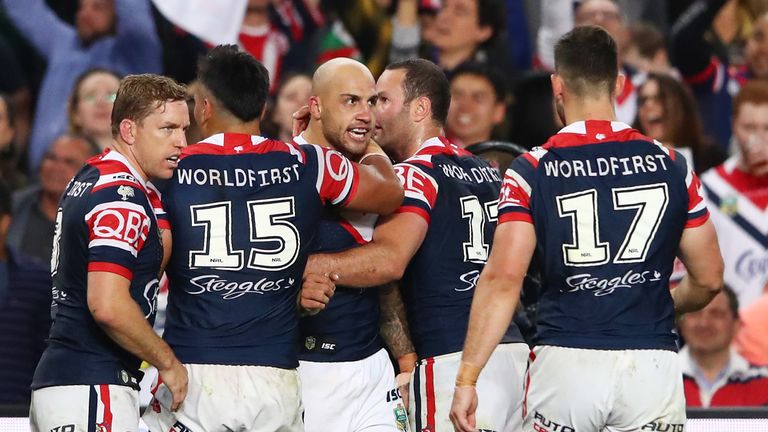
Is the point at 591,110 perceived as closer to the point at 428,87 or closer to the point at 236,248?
the point at 428,87

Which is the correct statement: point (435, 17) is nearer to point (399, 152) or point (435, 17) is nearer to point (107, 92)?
point (107, 92)

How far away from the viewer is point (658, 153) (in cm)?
487

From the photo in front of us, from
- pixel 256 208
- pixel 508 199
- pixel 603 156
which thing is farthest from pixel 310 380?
pixel 603 156

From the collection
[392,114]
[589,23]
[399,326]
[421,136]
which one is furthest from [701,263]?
[589,23]

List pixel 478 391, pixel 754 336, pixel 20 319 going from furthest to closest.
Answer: pixel 754 336, pixel 20 319, pixel 478 391

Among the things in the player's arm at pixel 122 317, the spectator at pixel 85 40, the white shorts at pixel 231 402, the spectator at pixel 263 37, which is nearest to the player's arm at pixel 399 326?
the white shorts at pixel 231 402

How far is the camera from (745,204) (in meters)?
8.65

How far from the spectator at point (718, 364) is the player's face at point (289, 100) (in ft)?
10.1

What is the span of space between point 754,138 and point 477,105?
1.95 metres

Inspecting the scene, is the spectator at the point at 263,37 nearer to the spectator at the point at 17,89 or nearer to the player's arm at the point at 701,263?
the spectator at the point at 17,89

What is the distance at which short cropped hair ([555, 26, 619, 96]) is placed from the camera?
493 cm

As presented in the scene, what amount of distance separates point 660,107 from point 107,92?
154 inches

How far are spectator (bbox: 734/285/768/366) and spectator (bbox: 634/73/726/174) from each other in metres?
1.05

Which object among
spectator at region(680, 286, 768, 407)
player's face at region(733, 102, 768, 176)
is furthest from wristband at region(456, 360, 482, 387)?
player's face at region(733, 102, 768, 176)
